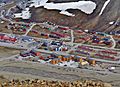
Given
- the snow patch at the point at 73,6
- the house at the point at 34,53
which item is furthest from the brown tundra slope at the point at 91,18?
the house at the point at 34,53

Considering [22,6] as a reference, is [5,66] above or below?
below

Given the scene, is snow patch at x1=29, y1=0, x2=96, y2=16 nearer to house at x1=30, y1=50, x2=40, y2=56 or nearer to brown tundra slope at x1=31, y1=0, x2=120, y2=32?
brown tundra slope at x1=31, y1=0, x2=120, y2=32

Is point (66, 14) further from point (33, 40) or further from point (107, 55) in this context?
point (107, 55)

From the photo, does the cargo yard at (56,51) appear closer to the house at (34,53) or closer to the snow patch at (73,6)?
the house at (34,53)

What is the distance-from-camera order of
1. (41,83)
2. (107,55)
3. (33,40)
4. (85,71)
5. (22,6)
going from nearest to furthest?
(41,83)
(85,71)
(107,55)
(33,40)
(22,6)

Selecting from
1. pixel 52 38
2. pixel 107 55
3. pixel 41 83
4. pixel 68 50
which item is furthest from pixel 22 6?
pixel 41 83

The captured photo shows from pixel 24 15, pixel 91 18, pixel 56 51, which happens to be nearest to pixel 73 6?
pixel 91 18
